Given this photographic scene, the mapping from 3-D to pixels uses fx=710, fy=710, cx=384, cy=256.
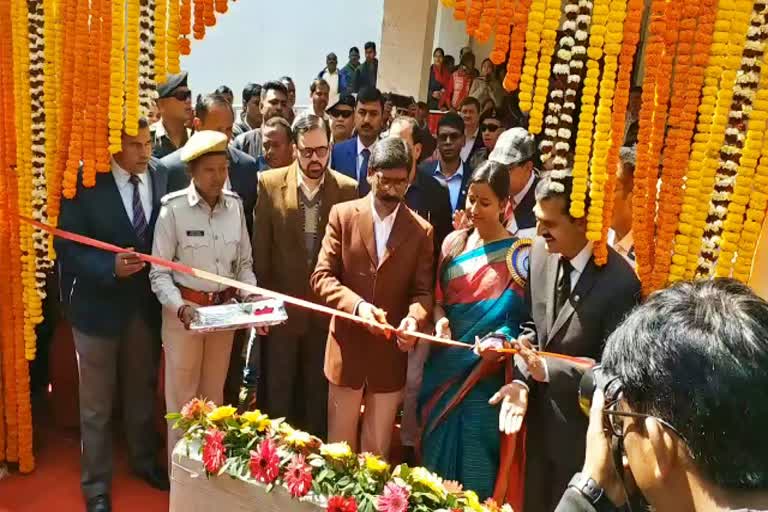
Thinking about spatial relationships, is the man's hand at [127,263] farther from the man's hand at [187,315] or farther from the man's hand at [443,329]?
the man's hand at [443,329]

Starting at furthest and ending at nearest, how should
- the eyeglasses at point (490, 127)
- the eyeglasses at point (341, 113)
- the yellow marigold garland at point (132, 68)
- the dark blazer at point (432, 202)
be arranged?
the eyeglasses at point (341, 113)
the eyeglasses at point (490, 127)
the dark blazer at point (432, 202)
the yellow marigold garland at point (132, 68)

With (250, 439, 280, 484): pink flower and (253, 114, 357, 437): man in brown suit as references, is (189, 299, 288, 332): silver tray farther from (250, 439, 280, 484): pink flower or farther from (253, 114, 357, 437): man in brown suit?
(250, 439, 280, 484): pink flower

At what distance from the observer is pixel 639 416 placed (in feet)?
4.29

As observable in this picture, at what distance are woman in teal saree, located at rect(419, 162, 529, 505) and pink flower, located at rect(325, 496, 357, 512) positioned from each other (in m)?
0.96

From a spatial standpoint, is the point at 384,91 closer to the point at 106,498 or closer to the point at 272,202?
the point at 272,202

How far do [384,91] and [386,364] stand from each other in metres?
4.66

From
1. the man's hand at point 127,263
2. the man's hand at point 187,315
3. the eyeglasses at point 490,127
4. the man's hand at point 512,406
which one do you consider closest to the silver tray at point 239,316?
the man's hand at point 187,315

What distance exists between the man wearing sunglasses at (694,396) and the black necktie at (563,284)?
135 centimetres

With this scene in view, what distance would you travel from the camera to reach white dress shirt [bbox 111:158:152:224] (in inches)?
133

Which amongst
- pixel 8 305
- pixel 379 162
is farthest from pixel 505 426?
pixel 8 305

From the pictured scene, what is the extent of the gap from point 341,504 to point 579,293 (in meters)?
1.18

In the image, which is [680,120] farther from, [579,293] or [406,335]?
[406,335]

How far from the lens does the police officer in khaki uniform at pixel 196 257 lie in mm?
3379

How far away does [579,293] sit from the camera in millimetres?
2701
